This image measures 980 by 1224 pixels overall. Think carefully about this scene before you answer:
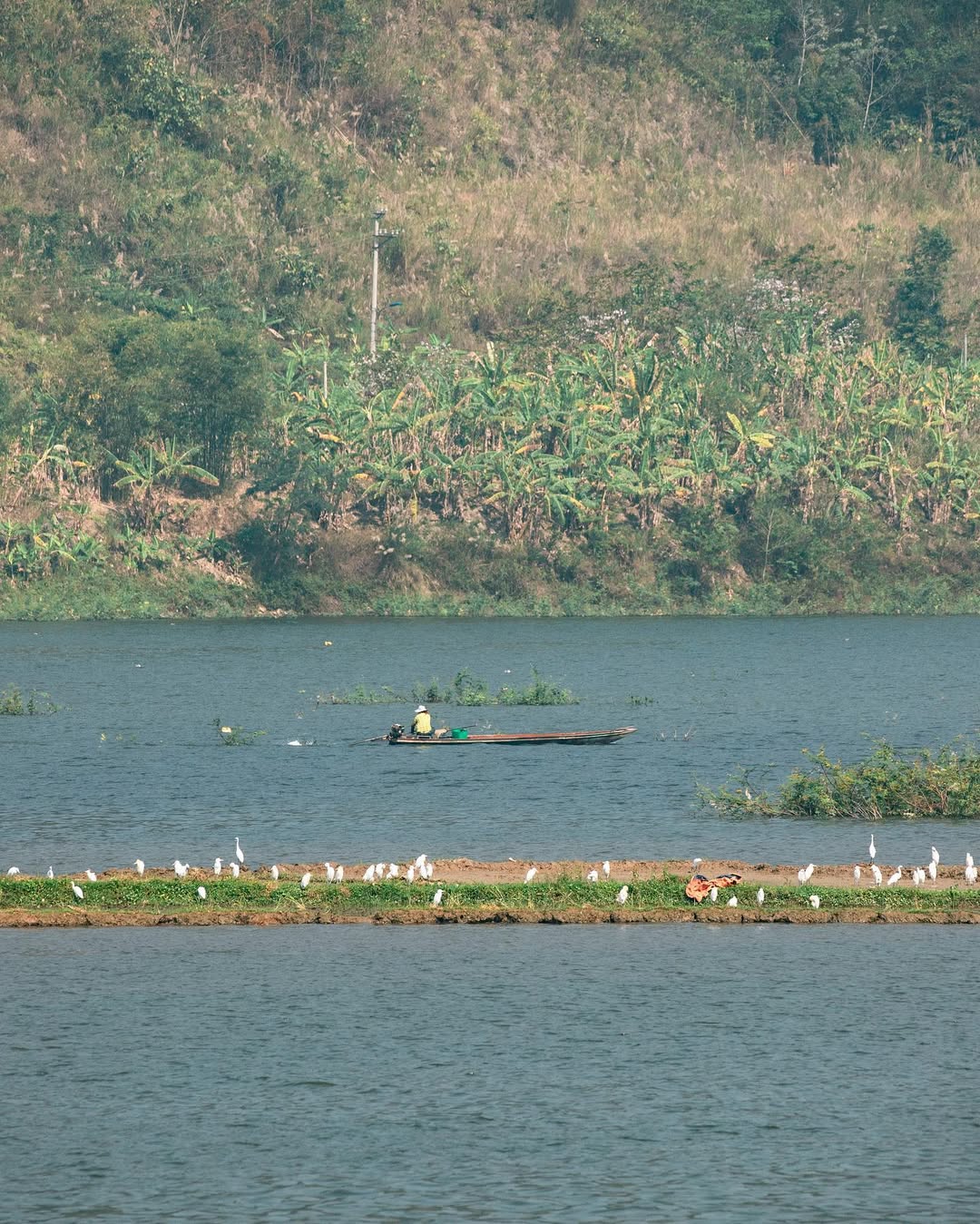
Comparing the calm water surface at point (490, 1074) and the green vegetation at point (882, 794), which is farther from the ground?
the green vegetation at point (882, 794)

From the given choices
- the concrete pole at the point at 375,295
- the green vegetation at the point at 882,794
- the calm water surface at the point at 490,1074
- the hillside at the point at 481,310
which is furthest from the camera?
the concrete pole at the point at 375,295

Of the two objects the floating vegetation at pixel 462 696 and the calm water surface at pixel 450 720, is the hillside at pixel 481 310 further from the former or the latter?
the floating vegetation at pixel 462 696

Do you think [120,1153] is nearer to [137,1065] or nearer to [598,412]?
[137,1065]

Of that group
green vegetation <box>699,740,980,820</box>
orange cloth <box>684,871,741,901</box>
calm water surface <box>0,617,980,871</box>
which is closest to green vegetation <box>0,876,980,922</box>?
orange cloth <box>684,871,741,901</box>

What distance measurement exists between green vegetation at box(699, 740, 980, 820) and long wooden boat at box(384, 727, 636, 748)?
1059 centimetres

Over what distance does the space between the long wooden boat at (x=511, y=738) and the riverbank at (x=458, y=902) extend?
18.6 m

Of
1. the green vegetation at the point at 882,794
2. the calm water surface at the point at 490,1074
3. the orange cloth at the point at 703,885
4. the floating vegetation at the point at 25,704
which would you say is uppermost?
the floating vegetation at the point at 25,704

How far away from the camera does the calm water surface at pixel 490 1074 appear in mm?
18344

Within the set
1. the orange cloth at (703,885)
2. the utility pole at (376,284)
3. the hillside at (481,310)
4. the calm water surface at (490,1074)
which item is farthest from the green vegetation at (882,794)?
the utility pole at (376,284)

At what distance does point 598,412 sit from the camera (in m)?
104

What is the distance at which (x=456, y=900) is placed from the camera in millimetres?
28812

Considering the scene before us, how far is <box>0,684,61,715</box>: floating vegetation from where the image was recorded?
201 ft

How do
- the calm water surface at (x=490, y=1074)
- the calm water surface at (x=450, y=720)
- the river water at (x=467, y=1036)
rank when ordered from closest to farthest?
1. the calm water surface at (x=490, y=1074)
2. the river water at (x=467, y=1036)
3. the calm water surface at (x=450, y=720)

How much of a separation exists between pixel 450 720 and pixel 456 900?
29.0 m
